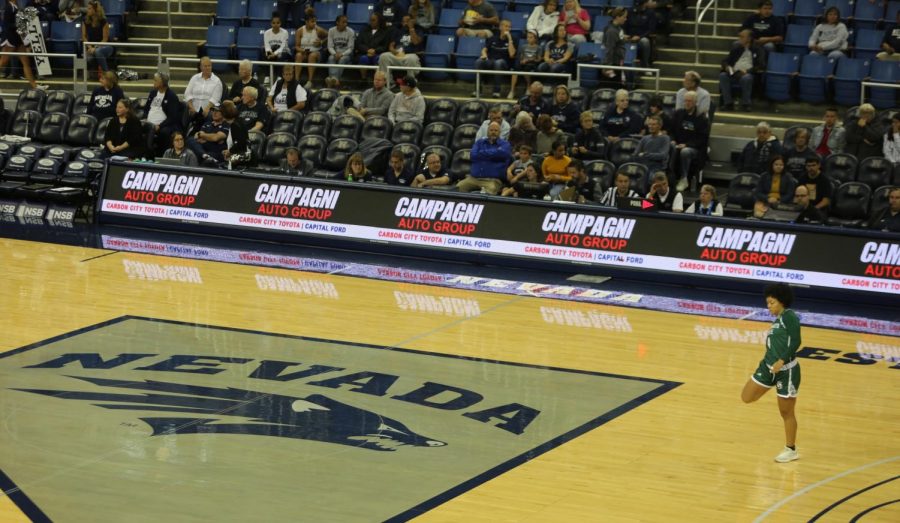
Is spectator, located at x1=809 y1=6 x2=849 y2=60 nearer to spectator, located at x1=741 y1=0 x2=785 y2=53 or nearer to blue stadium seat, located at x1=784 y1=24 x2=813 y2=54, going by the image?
blue stadium seat, located at x1=784 y1=24 x2=813 y2=54

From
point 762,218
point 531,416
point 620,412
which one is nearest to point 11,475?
point 531,416

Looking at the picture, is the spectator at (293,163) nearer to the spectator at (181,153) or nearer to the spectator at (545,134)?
the spectator at (181,153)

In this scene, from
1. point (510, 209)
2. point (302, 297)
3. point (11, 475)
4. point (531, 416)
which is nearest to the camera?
point (11, 475)

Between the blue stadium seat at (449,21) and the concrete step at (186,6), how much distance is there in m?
6.19

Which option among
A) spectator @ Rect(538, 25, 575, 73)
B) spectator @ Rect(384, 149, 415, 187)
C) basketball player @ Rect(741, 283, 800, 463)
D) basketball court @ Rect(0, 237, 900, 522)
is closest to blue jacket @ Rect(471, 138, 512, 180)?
spectator @ Rect(384, 149, 415, 187)

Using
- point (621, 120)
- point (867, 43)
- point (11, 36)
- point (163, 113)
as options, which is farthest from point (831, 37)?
point (11, 36)

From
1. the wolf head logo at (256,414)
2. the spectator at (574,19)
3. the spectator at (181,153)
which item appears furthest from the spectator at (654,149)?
the wolf head logo at (256,414)

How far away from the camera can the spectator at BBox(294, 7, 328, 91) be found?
26.1 m

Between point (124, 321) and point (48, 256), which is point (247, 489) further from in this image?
point (48, 256)

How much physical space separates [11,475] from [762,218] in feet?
36.6

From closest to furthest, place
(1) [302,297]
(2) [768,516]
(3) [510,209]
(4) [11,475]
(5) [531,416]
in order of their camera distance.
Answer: (2) [768,516] < (4) [11,475] < (5) [531,416] < (1) [302,297] < (3) [510,209]

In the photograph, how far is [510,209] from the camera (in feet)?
64.0

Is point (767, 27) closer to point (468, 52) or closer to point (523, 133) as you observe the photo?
point (523, 133)

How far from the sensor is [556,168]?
20.5 meters
